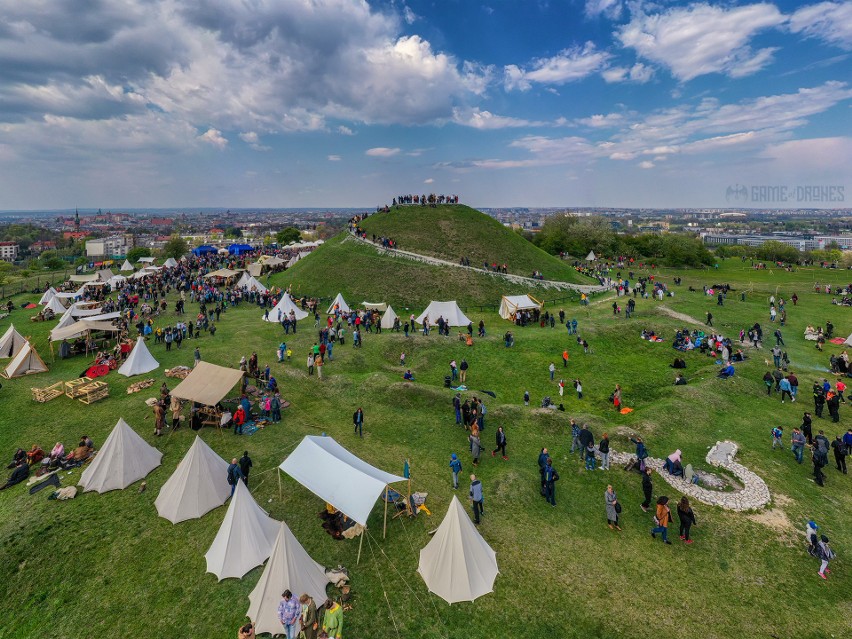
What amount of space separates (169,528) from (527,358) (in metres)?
22.1

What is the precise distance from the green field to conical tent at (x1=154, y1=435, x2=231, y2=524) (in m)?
0.43

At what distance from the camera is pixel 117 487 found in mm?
13812

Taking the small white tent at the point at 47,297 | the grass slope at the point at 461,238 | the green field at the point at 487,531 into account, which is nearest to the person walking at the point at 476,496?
the green field at the point at 487,531

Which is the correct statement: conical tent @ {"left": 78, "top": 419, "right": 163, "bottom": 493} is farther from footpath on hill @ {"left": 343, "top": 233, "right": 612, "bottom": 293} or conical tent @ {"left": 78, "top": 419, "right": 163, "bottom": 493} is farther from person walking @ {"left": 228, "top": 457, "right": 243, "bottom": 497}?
footpath on hill @ {"left": 343, "top": 233, "right": 612, "bottom": 293}

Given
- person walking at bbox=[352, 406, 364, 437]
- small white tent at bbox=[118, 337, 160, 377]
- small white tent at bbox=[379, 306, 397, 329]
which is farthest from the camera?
small white tent at bbox=[379, 306, 397, 329]

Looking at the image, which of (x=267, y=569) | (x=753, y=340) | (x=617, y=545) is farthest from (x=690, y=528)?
(x=753, y=340)

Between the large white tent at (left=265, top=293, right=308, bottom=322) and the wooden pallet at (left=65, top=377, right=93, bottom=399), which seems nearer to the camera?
the wooden pallet at (left=65, top=377, right=93, bottom=399)

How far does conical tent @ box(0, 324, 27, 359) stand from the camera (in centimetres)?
2631

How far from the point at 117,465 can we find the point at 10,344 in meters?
21.7

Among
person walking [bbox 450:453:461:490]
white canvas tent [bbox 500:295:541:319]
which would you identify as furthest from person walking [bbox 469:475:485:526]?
white canvas tent [bbox 500:295:541:319]

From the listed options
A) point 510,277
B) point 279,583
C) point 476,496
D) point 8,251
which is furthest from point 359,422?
point 8,251

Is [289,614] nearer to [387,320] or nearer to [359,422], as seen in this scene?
[359,422]

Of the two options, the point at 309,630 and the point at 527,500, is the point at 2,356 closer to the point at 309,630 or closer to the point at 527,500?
the point at 309,630

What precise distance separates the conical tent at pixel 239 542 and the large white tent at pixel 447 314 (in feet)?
81.8
